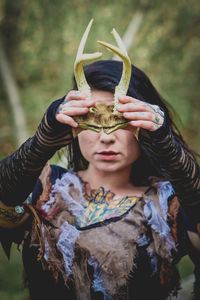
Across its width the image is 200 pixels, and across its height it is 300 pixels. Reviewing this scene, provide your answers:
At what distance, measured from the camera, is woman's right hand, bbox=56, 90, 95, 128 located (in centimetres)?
154

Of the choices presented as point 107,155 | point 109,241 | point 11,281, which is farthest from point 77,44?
point 109,241

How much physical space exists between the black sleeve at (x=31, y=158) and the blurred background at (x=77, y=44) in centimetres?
316

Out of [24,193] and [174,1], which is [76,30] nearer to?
[174,1]

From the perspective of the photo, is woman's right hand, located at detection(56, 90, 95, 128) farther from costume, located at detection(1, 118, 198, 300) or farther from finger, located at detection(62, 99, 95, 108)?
costume, located at detection(1, 118, 198, 300)

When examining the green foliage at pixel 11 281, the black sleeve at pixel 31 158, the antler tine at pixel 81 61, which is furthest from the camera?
the green foliage at pixel 11 281

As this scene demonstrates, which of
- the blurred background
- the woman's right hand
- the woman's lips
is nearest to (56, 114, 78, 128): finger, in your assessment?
the woman's right hand

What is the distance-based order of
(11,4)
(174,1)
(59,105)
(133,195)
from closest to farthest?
(59,105)
(133,195)
(174,1)
(11,4)

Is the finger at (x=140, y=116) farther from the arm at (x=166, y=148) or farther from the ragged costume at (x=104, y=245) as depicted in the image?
the ragged costume at (x=104, y=245)

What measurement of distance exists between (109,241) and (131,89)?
0.51 meters

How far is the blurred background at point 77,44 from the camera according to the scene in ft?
19.0

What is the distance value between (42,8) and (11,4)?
2.05 feet

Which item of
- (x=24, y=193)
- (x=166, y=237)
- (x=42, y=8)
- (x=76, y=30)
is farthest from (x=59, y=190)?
(x=76, y=30)

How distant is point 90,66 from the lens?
77.3 inches

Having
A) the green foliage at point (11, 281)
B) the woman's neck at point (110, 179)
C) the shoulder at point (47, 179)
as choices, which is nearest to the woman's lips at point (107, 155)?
the woman's neck at point (110, 179)
